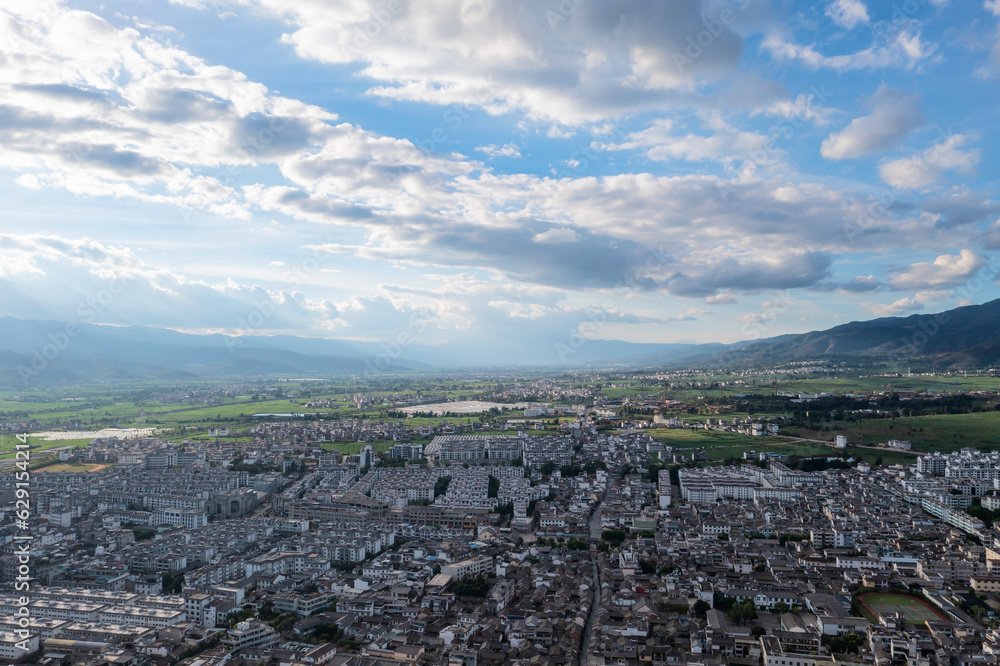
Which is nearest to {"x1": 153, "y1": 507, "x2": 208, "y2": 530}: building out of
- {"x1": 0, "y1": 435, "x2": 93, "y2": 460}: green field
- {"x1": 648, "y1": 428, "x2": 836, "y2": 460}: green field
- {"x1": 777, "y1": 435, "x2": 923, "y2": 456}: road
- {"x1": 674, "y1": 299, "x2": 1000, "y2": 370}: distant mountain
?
{"x1": 0, "y1": 435, "x2": 93, "y2": 460}: green field

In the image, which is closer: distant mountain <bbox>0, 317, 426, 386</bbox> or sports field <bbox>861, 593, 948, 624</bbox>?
sports field <bbox>861, 593, 948, 624</bbox>

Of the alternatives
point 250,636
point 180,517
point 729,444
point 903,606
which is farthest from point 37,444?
point 903,606

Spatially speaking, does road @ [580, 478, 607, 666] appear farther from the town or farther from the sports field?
the sports field

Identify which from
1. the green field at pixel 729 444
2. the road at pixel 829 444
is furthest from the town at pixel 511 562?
the road at pixel 829 444

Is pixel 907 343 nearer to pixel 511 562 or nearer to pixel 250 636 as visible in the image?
pixel 511 562

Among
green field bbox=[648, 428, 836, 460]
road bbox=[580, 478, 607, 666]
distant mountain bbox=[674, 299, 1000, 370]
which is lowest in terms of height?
road bbox=[580, 478, 607, 666]

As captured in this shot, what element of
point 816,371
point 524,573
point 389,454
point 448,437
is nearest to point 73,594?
point 524,573

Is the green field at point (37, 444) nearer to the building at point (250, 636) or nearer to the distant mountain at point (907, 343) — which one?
the building at point (250, 636)
